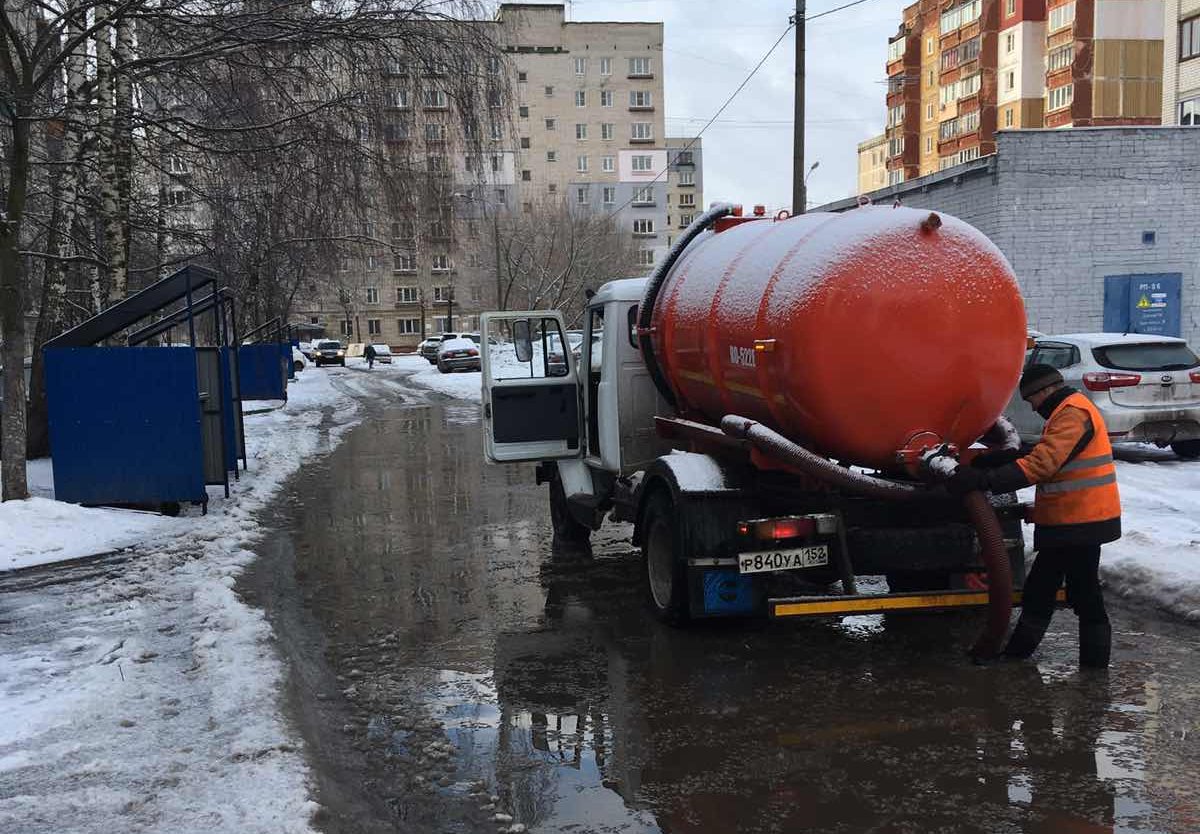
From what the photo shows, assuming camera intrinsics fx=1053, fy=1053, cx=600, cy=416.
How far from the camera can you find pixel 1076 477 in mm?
5590

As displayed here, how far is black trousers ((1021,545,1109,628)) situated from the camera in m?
5.65

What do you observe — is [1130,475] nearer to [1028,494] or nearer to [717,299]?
[1028,494]

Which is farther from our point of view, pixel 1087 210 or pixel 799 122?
pixel 1087 210

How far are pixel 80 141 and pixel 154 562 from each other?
20.1 feet

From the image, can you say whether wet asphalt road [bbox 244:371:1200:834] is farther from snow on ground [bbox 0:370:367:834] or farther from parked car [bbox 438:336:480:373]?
parked car [bbox 438:336:480:373]

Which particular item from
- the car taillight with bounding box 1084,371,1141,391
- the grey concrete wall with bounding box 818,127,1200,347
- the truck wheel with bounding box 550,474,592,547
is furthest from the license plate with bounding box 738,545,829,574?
the grey concrete wall with bounding box 818,127,1200,347

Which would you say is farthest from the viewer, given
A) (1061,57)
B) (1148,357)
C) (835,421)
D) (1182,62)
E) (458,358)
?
(1061,57)

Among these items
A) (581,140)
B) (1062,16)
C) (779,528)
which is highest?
(581,140)

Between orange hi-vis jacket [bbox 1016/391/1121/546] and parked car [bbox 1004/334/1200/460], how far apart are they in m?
7.67

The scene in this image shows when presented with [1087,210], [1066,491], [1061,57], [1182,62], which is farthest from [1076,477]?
[1061,57]

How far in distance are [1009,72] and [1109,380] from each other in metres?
60.8

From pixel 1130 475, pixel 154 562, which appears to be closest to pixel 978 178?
pixel 1130 475

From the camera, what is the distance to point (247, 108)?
40.5ft

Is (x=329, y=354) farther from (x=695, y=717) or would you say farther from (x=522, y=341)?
(x=695, y=717)
